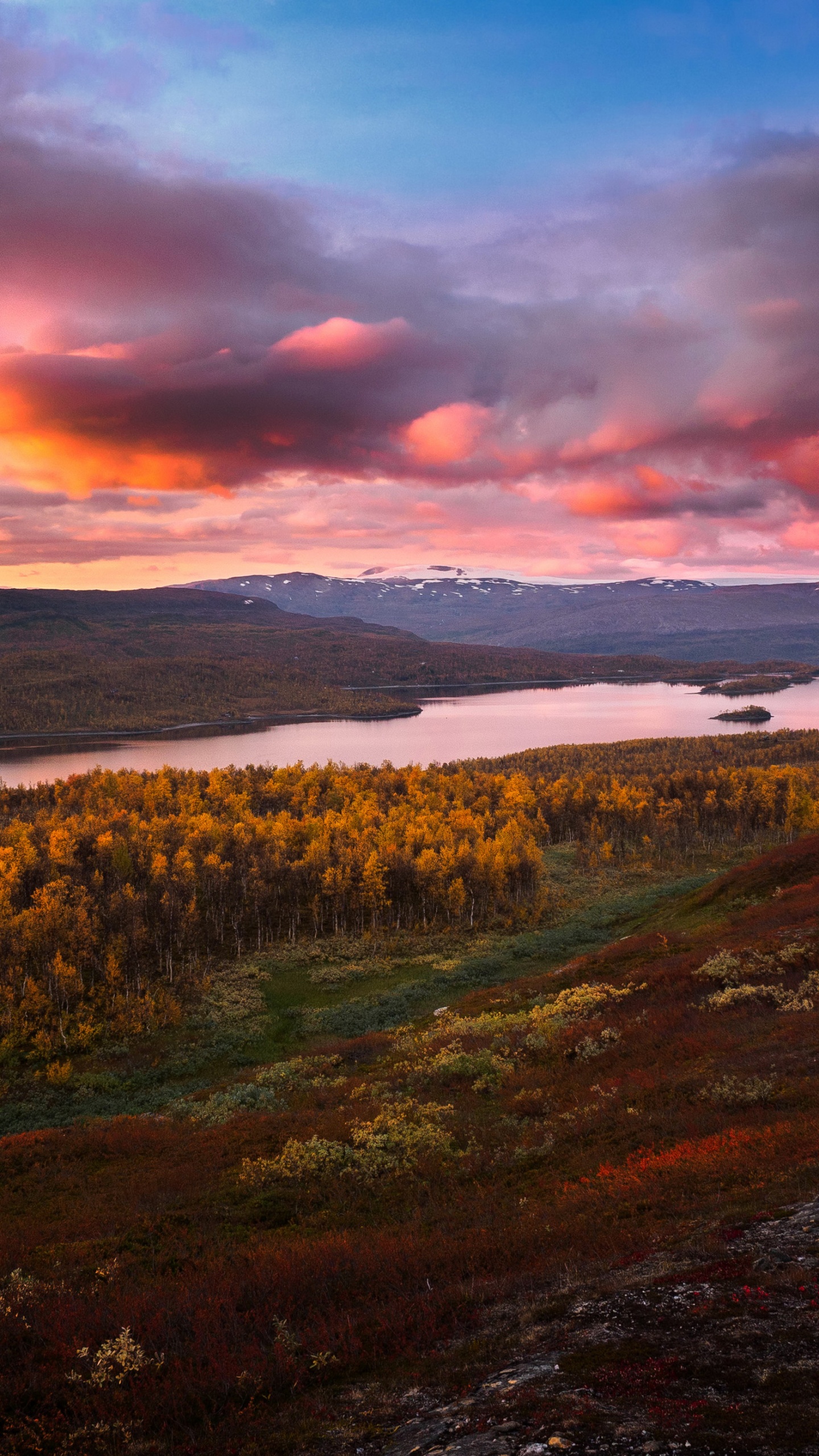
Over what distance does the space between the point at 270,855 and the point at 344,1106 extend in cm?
4556

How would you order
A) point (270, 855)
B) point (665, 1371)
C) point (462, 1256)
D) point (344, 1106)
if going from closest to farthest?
point (665, 1371)
point (462, 1256)
point (344, 1106)
point (270, 855)

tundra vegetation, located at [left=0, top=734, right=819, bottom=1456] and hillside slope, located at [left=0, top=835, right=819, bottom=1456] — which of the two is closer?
hillside slope, located at [left=0, top=835, right=819, bottom=1456]

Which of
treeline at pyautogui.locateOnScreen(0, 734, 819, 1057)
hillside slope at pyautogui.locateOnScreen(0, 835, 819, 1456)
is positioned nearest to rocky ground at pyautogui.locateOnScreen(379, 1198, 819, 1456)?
hillside slope at pyautogui.locateOnScreen(0, 835, 819, 1456)

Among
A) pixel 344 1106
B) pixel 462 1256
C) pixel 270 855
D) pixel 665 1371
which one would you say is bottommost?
pixel 344 1106

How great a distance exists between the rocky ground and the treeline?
4268cm

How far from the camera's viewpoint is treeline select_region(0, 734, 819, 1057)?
50812mm

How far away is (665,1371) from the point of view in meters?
7.90

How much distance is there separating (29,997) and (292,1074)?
2316 centimetres

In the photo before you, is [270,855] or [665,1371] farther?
[270,855]

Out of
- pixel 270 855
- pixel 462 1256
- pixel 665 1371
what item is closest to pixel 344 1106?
pixel 462 1256

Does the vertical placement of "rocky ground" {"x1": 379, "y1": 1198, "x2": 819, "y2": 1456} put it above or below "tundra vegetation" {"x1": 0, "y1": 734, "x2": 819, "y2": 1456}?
above

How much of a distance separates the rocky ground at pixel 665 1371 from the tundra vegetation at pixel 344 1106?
1.25 feet

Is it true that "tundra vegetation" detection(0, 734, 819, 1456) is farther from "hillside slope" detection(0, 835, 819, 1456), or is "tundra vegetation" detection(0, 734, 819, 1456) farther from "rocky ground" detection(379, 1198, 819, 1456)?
"rocky ground" detection(379, 1198, 819, 1456)

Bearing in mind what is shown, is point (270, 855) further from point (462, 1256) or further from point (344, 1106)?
point (462, 1256)
